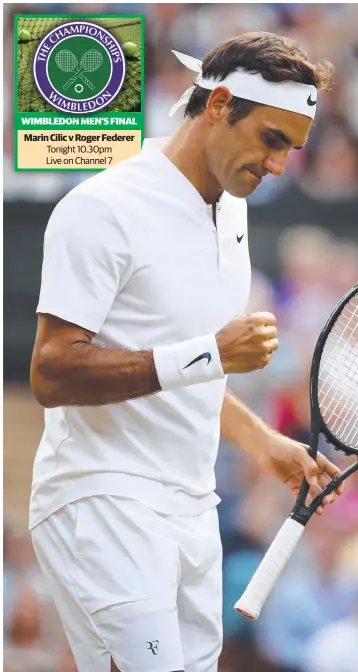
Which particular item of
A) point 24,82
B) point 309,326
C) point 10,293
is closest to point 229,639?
point 309,326

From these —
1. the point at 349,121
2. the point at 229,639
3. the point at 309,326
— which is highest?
the point at 349,121

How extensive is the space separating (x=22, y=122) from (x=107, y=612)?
87cm

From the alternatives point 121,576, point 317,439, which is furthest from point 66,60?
point 121,576

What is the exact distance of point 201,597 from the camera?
145cm

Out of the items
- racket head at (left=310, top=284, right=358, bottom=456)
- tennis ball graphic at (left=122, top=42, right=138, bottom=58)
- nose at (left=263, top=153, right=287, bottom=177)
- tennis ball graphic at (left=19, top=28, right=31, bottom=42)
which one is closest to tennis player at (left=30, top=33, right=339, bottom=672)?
nose at (left=263, top=153, right=287, bottom=177)

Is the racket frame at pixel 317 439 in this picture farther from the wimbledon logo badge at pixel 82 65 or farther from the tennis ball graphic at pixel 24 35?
the tennis ball graphic at pixel 24 35

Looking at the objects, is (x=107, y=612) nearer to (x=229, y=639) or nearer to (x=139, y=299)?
(x=139, y=299)

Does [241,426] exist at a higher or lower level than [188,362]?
lower

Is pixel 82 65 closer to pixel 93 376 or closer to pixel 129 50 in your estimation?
pixel 129 50

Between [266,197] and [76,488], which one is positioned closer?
[76,488]

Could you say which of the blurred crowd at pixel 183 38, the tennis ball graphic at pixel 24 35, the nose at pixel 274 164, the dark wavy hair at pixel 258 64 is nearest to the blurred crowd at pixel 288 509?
the blurred crowd at pixel 183 38

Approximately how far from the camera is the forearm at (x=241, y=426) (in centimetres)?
156

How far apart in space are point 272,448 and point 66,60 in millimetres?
751

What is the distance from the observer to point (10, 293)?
1.82 m
